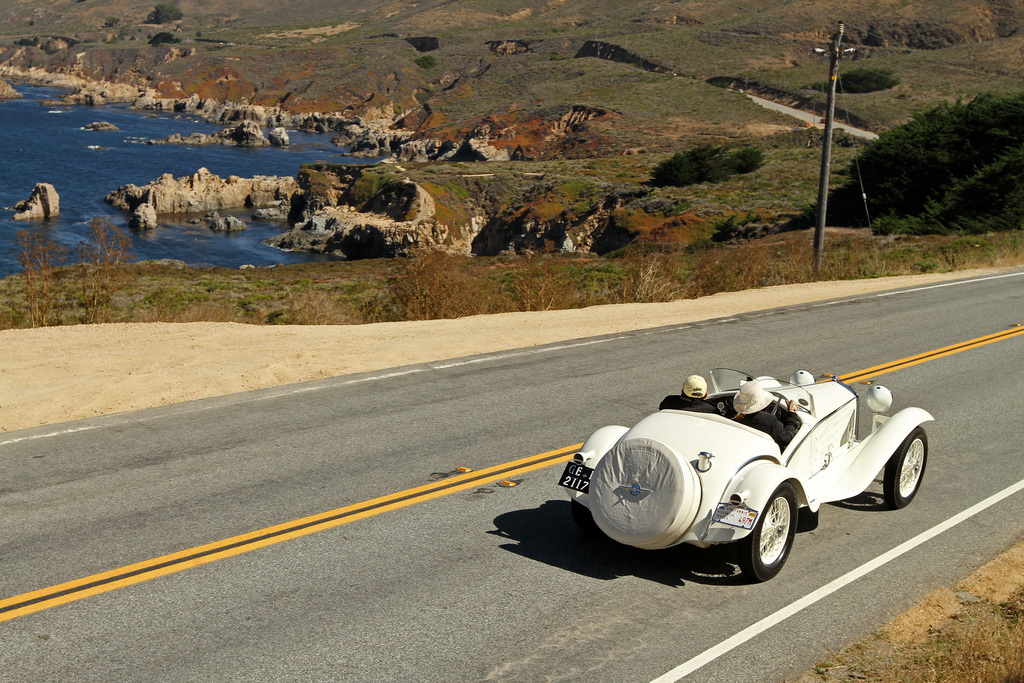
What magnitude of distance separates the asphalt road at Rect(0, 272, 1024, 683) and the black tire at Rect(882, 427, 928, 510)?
0.16 meters

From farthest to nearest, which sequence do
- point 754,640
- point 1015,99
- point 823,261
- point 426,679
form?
point 1015,99 → point 823,261 → point 754,640 → point 426,679

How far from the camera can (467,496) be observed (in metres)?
8.27

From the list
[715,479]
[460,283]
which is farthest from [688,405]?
[460,283]

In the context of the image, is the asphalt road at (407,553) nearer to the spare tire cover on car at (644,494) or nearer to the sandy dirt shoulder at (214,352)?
the spare tire cover on car at (644,494)

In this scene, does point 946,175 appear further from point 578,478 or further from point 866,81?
point 866,81

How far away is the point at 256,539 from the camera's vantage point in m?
7.18

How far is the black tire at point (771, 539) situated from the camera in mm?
6480

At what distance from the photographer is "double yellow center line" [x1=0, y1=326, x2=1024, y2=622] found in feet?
20.1

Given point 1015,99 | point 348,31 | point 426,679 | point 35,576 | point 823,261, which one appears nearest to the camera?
point 426,679

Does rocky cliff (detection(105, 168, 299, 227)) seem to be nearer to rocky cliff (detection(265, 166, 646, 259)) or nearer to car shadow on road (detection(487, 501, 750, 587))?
rocky cliff (detection(265, 166, 646, 259))

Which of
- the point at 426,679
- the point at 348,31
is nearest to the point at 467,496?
the point at 426,679

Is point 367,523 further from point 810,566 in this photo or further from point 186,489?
point 810,566

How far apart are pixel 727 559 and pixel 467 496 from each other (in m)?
2.44

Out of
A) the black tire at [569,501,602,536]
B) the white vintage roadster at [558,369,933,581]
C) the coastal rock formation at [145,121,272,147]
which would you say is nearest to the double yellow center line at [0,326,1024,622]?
the black tire at [569,501,602,536]
